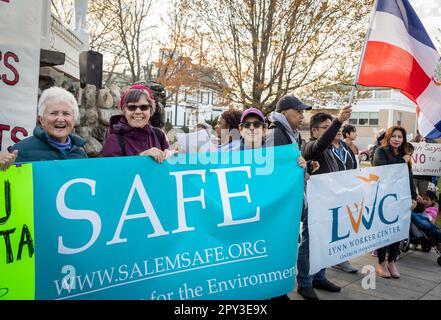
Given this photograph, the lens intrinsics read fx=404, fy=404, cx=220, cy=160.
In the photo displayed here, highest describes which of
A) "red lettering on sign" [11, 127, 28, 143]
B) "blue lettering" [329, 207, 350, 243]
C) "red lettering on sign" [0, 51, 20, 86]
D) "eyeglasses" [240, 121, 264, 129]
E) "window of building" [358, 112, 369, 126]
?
"window of building" [358, 112, 369, 126]

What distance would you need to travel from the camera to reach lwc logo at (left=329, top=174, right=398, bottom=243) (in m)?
4.02

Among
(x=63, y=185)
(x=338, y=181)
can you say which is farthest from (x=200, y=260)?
(x=338, y=181)

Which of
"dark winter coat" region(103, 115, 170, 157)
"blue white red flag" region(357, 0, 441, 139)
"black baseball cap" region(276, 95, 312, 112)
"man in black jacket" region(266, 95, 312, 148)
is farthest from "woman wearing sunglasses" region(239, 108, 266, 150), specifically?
"blue white red flag" region(357, 0, 441, 139)

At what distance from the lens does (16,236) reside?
2.25m

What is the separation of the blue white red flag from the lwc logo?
1024 mm

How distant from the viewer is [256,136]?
3684mm

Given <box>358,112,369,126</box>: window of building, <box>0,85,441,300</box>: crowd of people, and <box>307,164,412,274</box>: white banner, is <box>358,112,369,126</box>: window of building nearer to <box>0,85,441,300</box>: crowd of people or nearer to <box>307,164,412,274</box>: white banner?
<box>0,85,441,300</box>: crowd of people

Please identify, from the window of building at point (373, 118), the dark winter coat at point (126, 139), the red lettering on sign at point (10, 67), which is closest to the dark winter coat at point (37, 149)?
the dark winter coat at point (126, 139)

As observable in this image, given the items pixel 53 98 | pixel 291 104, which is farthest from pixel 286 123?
pixel 53 98

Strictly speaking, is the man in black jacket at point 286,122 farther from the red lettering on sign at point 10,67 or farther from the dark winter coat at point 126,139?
the red lettering on sign at point 10,67

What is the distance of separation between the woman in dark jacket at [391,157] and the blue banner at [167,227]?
1922 millimetres

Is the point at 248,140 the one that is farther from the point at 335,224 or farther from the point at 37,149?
the point at 37,149
